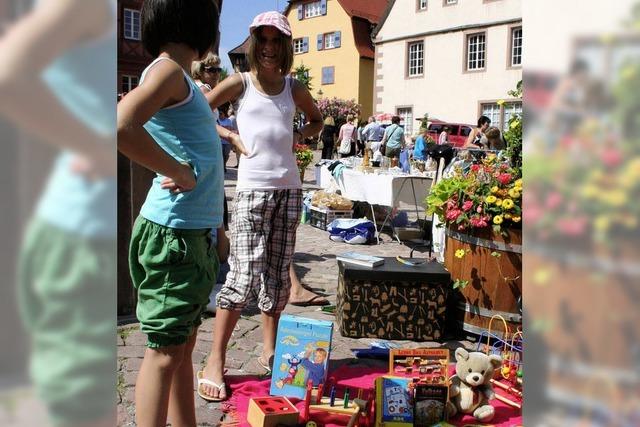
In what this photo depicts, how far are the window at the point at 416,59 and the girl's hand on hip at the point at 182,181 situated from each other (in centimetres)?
2967

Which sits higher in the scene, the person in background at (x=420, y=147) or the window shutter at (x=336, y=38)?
the window shutter at (x=336, y=38)

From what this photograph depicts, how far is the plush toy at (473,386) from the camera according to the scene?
3.23m

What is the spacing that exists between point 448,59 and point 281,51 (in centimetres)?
2727

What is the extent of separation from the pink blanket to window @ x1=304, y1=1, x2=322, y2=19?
4397 cm

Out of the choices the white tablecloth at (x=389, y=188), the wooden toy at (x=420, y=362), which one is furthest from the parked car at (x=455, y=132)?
the wooden toy at (x=420, y=362)

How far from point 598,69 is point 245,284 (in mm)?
2849

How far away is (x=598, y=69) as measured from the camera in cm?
61

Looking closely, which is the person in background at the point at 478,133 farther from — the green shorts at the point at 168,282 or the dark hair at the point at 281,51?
the green shorts at the point at 168,282

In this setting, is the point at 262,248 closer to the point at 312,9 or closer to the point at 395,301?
the point at 395,301

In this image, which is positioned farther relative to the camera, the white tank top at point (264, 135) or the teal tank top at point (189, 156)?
the white tank top at point (264, 135)

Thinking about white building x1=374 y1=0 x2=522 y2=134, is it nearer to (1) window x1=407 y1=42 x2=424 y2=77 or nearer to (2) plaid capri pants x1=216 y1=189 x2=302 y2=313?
(1) window x1=407 y1=42 x2=424 y2=77

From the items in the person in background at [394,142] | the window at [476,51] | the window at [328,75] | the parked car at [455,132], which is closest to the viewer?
the person in background at [394,142]

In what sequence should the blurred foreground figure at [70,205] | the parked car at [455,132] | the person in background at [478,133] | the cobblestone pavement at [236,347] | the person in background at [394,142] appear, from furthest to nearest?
1. the parked car at [455,132]
2. the person in background at [394,142]
3. the person in background at [478,133]
4. the cobblestone pavement at [236,347]
5. the blurred foreground figure at [70,205]

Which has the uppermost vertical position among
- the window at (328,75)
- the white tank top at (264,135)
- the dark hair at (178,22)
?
the window at (328,75)
